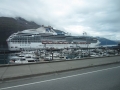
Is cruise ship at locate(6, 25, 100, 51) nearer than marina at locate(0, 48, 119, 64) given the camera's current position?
No

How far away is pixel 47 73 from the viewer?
640 cm

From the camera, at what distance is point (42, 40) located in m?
48.4

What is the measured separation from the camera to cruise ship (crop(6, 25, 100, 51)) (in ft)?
148

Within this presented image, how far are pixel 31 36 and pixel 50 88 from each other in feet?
149

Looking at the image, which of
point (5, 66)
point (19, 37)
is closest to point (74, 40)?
point (19, 37)

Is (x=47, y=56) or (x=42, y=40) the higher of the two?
(x=42, y=40)

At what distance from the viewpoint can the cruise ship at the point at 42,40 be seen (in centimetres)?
4525

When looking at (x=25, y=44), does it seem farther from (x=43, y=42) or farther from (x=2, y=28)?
(x=2, y=28)

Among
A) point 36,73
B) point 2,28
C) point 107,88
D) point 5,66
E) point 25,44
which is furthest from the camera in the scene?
→ point 2,28

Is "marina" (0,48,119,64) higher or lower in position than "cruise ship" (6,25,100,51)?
lower

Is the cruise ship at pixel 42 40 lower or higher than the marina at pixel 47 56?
higher

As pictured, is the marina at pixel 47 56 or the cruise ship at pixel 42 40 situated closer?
the marina at pixel 47 56

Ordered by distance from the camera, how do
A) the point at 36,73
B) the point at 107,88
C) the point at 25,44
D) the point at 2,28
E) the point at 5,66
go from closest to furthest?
the point at 107,88 < the point at 36,73 < the point at 5,66 < the point at 25,44 < the point at 2,28

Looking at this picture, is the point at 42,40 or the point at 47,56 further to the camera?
the point at 42,40
